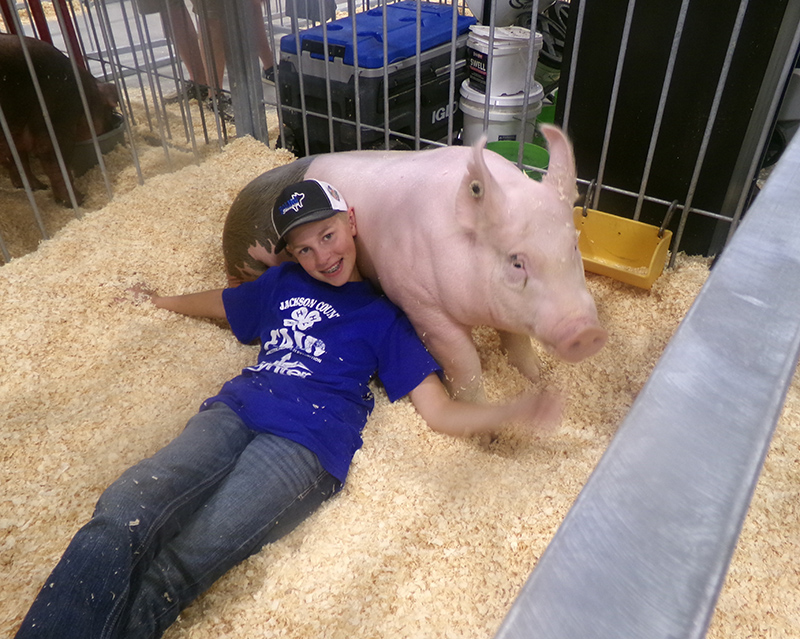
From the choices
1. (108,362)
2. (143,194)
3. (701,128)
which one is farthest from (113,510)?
(701,128)

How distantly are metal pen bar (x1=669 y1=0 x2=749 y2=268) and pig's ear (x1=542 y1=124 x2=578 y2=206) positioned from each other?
2.66 feet

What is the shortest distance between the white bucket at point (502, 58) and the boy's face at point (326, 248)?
4.99ft

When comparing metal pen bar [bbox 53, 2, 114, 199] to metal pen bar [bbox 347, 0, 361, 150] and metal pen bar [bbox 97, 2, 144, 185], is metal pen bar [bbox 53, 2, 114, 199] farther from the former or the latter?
metal pen bar [bbox 347, 0, 361, 150]

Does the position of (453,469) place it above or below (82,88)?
below

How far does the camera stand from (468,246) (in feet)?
5.04

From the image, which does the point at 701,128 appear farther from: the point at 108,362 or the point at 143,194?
the point at 143,194

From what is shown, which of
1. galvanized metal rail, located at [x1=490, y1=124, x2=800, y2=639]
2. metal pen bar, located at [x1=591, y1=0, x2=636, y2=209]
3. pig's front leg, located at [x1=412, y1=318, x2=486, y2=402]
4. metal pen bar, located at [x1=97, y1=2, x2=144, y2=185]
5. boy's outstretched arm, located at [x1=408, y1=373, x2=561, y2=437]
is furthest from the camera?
metal pen bar, located at [x1=97, y1=2, x2=144, y2=185]

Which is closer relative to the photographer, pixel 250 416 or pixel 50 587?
pixel 50 587

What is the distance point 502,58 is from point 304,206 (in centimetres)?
164

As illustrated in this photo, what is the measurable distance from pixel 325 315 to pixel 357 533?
56 cm

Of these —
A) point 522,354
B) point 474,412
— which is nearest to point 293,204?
point 474,412

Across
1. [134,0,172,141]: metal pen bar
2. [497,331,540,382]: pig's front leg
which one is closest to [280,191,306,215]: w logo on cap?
[497,331,540,382]: pig's front leg

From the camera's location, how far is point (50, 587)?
1.04 metres

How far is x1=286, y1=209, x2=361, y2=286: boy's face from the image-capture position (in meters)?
→ 1.59
